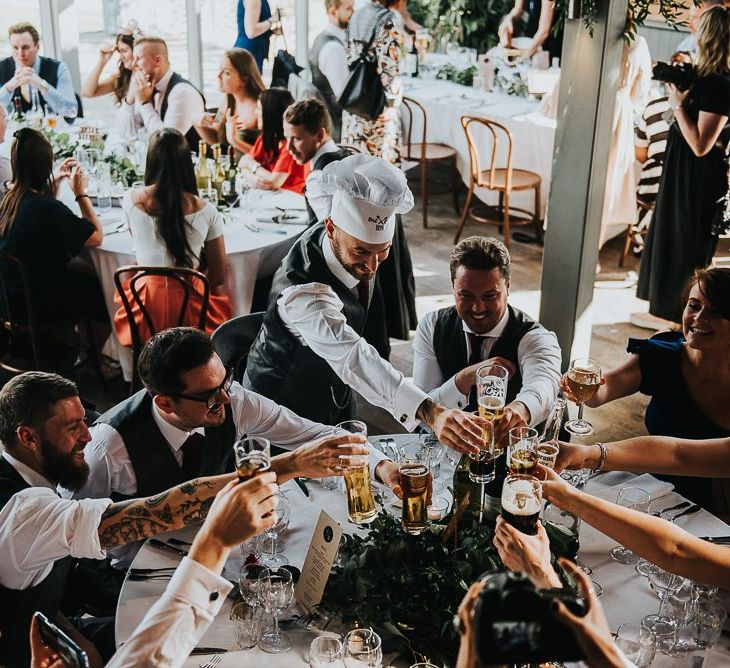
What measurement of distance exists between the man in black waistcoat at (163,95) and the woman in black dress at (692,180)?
2889 millimetres

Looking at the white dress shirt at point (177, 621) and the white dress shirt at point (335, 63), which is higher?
the white dress shirt at point (335, 63)

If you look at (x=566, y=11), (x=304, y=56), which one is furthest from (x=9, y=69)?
(x=566, y=11)

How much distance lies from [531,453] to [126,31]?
5204 mm

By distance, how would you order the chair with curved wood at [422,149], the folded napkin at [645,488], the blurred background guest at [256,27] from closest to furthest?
the folded napkin at [645,488] → the chair with curved wood at [422,149] → the blurred background guest at [256,27]

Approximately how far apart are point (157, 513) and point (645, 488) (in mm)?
1327

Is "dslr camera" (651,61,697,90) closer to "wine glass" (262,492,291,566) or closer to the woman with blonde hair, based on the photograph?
the woman with blonde hair

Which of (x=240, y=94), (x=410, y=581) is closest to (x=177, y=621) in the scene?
A: (x=410, y=581)

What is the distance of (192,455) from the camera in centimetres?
250

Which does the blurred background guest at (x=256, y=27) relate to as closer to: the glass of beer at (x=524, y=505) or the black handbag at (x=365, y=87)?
the black handbag at (x=365, y=87)

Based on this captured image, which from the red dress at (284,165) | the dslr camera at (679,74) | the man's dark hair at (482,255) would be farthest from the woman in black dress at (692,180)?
the man's dark hair at (482,255)

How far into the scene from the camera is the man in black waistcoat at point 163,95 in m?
5.66

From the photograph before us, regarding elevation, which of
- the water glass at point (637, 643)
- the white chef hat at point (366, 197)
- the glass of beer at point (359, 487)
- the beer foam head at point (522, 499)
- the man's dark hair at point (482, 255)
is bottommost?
the water glass at point (637, 643)

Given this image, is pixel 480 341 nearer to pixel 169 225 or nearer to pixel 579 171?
pixel 579 171

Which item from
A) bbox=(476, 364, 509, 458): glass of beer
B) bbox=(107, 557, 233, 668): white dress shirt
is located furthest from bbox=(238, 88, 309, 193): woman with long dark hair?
bbox=(107, 557, 233, 668): white dress shirt
